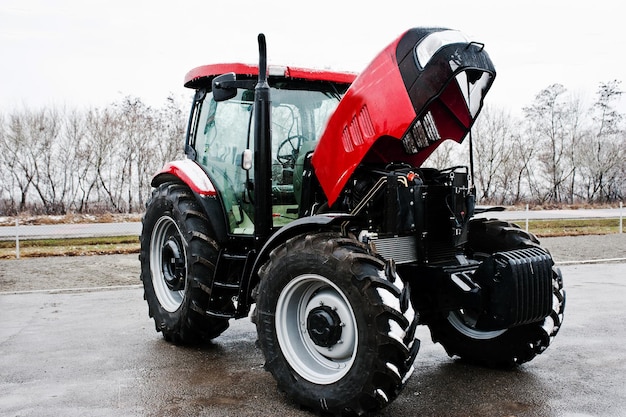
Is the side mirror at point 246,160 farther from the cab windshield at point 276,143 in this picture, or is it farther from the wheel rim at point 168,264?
the wheel rim at point 168,264

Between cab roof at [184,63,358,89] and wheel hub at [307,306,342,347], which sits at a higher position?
cab roof at [184,63,358,89]

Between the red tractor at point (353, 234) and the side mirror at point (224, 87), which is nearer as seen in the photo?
the red tractor at point (353, 234)

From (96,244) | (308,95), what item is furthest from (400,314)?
(96,244)

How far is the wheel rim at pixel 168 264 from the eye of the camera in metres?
6.91

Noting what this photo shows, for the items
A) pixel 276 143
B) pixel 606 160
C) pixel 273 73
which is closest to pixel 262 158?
pixel 276 143

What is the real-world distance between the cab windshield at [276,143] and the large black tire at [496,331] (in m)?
1.66

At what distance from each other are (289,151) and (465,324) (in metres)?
2.23

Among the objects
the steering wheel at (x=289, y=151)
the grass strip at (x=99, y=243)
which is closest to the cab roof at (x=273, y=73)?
the steering wheel at (x=289, y=151)

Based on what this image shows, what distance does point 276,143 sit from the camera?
6105mm

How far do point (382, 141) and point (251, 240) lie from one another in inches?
68.3

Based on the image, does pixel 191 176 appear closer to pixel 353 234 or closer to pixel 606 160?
pixel 353 234

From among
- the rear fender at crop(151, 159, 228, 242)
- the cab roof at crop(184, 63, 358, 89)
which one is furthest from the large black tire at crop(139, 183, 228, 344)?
the cab roof at crop(184, 63, 358, 89)

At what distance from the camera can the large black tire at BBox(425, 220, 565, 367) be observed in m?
5.52

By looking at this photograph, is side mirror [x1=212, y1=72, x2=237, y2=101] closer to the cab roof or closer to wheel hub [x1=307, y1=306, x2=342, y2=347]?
the cab roof
